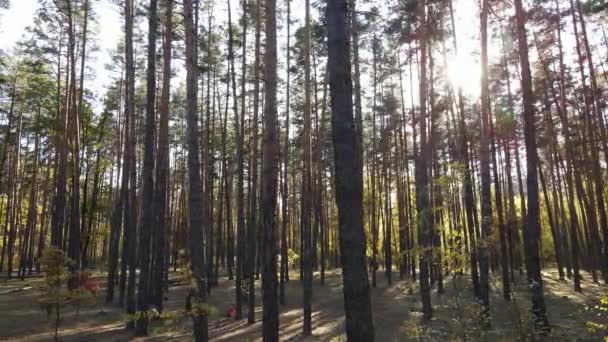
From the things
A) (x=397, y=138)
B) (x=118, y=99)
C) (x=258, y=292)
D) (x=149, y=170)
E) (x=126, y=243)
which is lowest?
(x=258, y=292)

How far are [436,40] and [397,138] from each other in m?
13.0

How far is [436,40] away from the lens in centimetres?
1438

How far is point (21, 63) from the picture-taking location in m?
21.6

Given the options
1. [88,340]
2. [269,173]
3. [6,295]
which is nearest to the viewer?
[269,173]

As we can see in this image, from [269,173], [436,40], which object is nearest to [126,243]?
[269,173]

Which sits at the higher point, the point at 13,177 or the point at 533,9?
the point at 533,9

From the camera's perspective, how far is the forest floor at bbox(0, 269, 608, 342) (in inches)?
351

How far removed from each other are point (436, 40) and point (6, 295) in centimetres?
2033

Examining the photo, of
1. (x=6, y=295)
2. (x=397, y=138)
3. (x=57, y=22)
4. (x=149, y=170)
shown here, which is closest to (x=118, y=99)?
(x=57, y=22)

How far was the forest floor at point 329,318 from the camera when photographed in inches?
351

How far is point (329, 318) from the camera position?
15156 millimetres

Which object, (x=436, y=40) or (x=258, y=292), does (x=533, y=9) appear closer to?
(x=436, y=40)

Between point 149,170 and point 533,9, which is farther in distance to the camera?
point 533,9

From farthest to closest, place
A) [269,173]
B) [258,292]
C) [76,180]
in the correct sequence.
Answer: [258,292], [76,180], [269,173]
